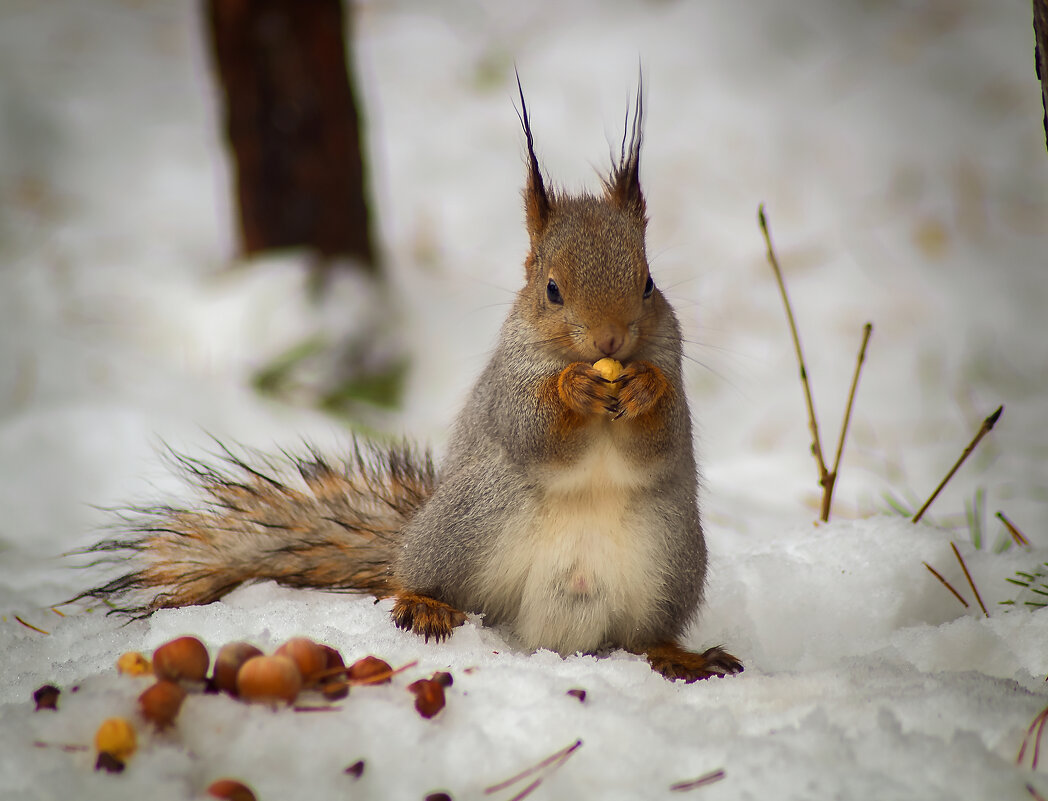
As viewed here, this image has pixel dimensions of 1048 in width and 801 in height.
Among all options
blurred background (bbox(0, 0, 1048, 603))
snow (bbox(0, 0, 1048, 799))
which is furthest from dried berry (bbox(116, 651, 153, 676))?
blurred background (bbox(0, 0, 1048, 603))

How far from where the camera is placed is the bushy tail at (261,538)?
4.36 feet

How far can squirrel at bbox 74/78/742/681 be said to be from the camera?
3.81ft

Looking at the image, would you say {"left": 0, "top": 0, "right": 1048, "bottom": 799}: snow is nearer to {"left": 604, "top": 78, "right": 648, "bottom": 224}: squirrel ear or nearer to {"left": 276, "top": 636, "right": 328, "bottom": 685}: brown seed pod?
{"left": 276, "top": 636, "right": 328, "bottom": 685}: brown seed pod

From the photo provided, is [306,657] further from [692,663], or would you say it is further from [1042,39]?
[1042,39]

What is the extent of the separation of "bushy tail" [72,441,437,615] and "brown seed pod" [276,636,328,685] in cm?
44

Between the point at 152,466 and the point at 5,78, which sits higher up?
the point at 5,78

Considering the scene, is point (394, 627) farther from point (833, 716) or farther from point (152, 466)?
point (152, 466)

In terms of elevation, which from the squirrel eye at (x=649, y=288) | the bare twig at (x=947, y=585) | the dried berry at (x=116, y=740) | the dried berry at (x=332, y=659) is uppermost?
the squirrel eye at (x=649, y=288)

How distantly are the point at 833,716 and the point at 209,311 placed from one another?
2.36 m

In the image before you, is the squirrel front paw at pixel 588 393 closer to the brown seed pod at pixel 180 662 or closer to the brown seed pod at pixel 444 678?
the brown seed pod at pixel 444 678

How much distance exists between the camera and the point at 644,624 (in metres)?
1.21

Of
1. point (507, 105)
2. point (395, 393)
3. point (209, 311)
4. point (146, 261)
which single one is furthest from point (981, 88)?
point (146, 261)

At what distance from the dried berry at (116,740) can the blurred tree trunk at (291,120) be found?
6.92 feet

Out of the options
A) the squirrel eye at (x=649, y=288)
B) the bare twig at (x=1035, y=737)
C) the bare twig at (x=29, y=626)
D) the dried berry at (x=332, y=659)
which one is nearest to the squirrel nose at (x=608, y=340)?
the squirrel eye at (x=649, y=288)
